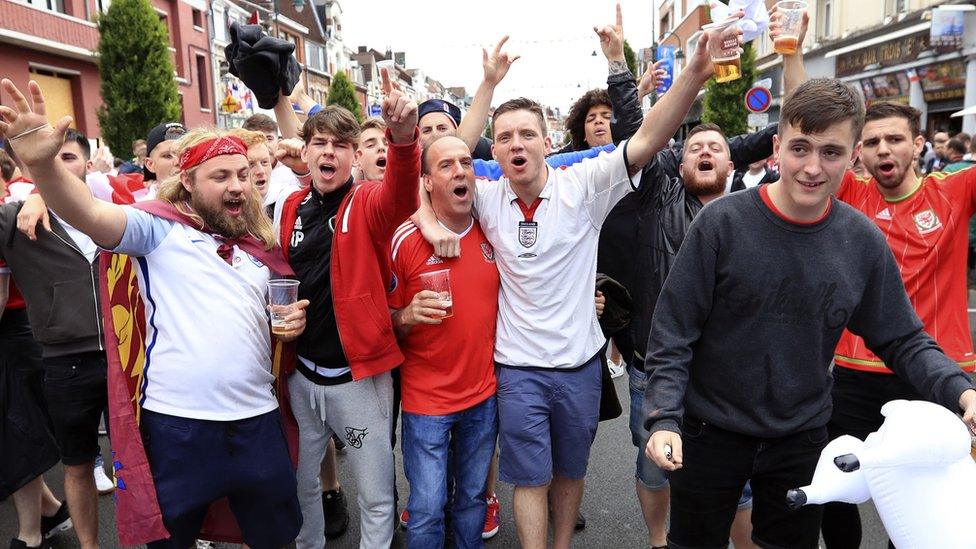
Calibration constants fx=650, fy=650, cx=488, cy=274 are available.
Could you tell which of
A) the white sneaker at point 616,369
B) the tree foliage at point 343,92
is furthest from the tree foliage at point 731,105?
the tree foliage at point 343,92

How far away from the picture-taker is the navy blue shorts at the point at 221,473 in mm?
2545

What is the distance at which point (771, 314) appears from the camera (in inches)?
91.8

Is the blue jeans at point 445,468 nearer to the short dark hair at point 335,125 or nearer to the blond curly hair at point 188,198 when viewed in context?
the blond curly hair at point 188,198

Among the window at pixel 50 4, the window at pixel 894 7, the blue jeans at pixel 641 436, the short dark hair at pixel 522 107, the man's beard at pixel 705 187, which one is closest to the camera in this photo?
the short dark hair at pixel 522 107

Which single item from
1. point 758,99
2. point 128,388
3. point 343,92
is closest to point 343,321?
point 128,388

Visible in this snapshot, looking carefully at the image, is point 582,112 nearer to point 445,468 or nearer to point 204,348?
point 445,468

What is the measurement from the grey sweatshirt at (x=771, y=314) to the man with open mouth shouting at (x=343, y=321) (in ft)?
3.85

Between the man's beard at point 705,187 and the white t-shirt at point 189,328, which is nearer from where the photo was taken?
the white t-shirt at point 189,328

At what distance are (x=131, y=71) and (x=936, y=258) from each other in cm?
2404


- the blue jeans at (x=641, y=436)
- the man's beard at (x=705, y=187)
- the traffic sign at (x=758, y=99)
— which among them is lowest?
the blue jeans at (x=641, y=436)

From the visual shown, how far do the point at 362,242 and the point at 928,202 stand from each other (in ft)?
8.55

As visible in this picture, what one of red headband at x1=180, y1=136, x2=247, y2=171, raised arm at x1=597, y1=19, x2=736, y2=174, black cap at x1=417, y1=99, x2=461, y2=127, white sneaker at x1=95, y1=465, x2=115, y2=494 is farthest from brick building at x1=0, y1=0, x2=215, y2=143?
raised arm at x1=597, y1=19, x2=736, y2=174

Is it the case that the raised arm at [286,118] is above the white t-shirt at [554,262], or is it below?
above

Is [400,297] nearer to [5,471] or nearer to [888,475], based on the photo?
[888,475]
